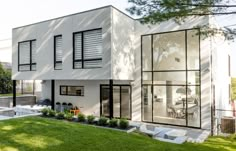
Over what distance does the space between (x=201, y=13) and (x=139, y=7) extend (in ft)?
7.24

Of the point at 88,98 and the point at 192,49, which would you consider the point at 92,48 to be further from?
the point at 192,49

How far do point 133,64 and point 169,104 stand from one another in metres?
3.41

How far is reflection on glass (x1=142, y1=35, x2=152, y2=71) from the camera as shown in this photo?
13300 mm

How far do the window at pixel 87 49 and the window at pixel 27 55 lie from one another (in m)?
4.35

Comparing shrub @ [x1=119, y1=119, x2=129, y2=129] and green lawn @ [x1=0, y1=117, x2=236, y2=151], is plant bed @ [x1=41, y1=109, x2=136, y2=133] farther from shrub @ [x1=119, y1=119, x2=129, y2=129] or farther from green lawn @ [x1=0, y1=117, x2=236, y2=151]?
green lawn @ [x1=0, y1=117, x2=236, y2=151]

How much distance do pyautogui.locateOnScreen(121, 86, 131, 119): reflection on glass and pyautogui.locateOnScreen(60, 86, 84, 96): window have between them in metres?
3.32

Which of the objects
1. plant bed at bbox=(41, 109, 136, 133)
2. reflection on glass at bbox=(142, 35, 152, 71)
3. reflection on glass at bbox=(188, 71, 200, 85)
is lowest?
plant bed at bbox=(41, 109, 136, 133)

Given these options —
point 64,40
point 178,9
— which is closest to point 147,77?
point 64,40

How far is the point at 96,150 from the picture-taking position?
6.00m

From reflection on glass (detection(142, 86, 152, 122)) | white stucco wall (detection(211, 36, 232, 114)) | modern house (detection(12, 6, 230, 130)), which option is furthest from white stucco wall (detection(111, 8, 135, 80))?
white stucco wall (detection(211, 36, 232, 114))

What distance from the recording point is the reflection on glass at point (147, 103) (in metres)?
13.2

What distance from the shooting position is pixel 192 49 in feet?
39.3

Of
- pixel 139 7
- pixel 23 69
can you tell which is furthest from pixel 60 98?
pixel 139 7

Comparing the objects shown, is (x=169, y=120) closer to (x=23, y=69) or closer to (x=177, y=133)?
(x=177, y=133)
